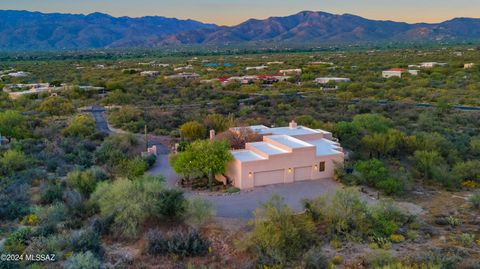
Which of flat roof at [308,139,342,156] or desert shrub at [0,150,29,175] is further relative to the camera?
flat roof at [308,139,342,156]

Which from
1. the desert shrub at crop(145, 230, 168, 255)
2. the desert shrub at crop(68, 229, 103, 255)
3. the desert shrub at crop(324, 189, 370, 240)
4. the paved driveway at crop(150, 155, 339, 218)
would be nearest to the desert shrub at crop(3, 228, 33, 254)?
the desert shrub at crop(68, 229, 103, 255)

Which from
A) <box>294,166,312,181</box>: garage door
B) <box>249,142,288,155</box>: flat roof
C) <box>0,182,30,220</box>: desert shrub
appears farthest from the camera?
<box>249,142,288,155</box>: flat roof

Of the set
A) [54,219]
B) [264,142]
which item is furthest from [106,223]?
[264,142]

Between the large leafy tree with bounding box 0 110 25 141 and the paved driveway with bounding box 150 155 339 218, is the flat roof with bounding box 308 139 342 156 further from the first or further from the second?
the large leafy tree with bounding box 0 110 25 141

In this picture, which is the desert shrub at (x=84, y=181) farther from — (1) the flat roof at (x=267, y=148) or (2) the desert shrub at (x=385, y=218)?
(2) the desert shrub at (x=385, y=218)

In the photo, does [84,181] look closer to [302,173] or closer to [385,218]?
[302,173]

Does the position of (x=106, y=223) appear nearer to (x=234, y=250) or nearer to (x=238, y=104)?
(x=234, y=250)

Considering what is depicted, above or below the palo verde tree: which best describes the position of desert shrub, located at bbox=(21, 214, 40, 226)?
below

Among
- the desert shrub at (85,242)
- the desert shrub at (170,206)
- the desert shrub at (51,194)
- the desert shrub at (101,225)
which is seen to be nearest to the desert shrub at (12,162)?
the desert shrub at (51,194)
